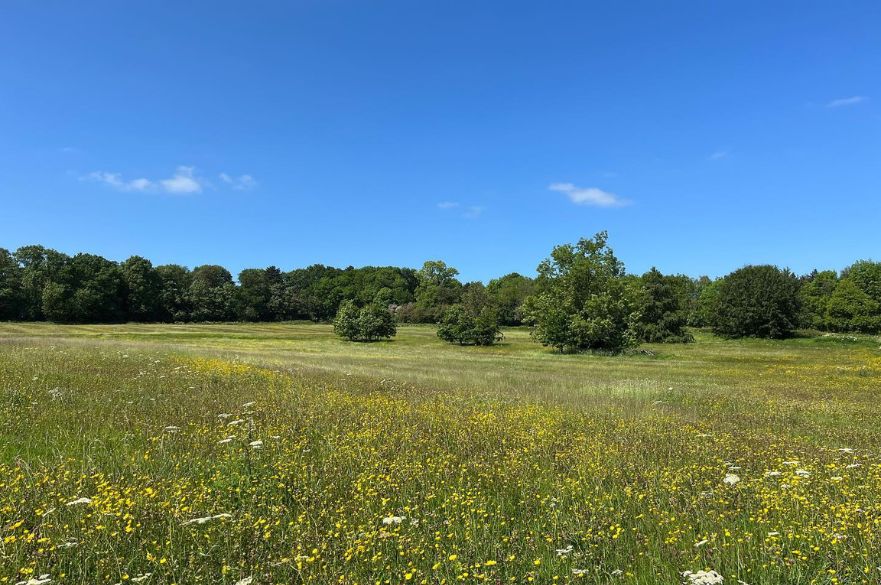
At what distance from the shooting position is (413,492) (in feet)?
20.2

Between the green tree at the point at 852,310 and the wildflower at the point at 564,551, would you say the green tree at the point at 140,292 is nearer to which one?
the wildflower at the point at 564,551

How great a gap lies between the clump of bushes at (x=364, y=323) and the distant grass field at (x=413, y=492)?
5682cm

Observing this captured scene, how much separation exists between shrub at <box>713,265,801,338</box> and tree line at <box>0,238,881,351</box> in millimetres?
182

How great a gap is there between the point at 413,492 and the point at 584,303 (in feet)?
165

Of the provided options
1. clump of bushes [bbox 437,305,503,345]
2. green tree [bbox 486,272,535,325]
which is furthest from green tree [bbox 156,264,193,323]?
clump of bushes [bbox 437,305,503,345]

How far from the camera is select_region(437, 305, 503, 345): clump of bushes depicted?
65.9 metres

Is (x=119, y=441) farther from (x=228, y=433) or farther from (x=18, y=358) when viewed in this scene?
(x=18, y=358)

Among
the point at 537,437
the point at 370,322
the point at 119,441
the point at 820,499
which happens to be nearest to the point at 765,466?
the point at 820,499

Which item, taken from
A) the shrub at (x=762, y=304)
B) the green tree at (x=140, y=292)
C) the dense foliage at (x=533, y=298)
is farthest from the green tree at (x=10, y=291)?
the shrub at (x=762, y=304)

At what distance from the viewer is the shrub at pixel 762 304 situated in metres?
76.7

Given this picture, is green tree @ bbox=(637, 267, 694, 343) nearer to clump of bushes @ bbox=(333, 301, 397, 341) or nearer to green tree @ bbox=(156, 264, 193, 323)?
clump of bushes @ bbox=(333, 301, 397, 341)

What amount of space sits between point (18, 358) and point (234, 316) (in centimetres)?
11472

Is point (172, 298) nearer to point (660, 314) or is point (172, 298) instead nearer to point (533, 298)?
point (533, 298)

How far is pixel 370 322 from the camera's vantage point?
229 ft
